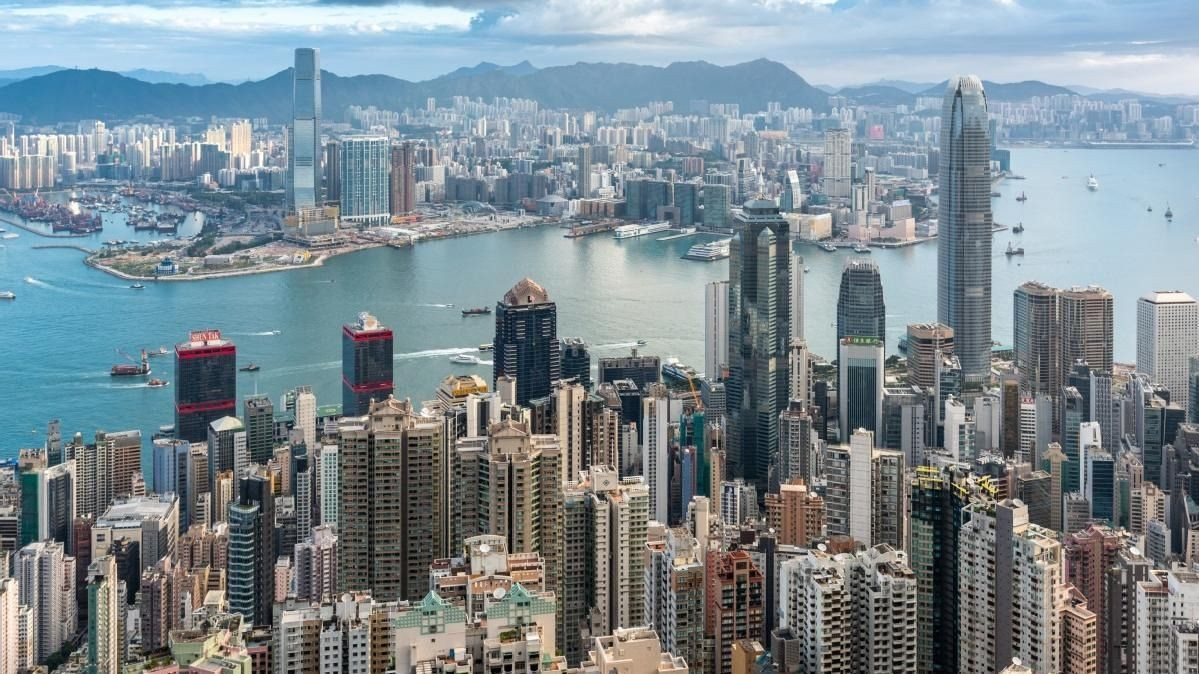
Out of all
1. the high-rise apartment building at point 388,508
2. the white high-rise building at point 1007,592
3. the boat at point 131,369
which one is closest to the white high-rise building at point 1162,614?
the white high-rise building at point 1007,592

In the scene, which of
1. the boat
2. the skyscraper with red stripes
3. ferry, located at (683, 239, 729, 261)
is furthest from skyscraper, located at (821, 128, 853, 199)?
the skyscraper with red stripes

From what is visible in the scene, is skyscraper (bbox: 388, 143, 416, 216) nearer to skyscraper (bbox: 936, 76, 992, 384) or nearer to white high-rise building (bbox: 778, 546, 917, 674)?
skyscraper (bbox: 936, 76, 992, 384)

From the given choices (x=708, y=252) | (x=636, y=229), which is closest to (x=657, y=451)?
(x=708, y=252)

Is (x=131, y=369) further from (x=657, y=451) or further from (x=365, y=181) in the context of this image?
(x=365, y=181)

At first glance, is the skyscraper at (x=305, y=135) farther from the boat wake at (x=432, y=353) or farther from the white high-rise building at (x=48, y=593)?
the white high-rise building at (x=48, y=593)

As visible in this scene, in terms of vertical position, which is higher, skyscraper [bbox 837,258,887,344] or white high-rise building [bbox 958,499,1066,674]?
skyscraper [bbox 837,258,887,344]
